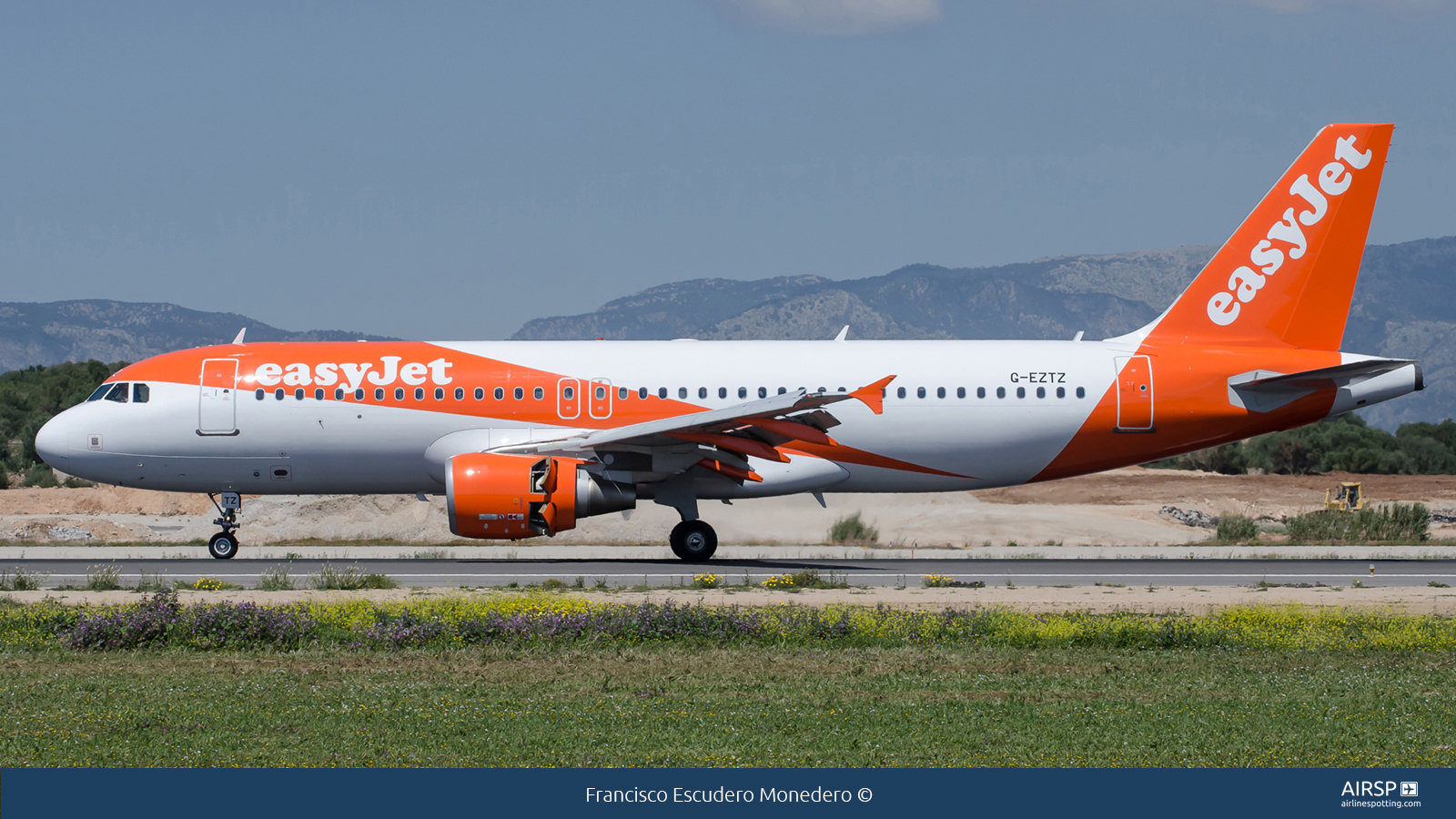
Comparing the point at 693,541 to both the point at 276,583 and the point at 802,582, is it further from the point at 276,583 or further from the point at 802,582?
the point at 276,583

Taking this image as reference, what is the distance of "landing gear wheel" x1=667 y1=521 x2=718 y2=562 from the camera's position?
2442cm

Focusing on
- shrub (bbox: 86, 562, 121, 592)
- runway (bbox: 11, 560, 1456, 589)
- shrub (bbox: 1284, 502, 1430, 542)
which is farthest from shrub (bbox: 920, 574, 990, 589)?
shrub (bbox: 1284, 502, 1430, 542)

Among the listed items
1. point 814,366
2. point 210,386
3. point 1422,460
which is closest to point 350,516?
point 210,386

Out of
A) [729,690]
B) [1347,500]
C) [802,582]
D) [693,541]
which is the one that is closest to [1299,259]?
[693,541]

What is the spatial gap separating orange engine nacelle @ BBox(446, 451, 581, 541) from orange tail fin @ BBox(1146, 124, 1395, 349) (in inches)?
447

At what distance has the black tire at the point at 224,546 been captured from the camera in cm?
2456

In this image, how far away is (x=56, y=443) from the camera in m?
24.8

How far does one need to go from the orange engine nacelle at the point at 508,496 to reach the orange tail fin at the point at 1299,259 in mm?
11361

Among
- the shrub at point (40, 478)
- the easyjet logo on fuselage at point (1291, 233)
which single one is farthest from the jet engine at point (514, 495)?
the shrub at point (40, 478)

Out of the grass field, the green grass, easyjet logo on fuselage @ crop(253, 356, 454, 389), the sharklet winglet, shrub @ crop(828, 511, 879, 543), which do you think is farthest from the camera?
shrub @ crop(828, 511, 879, 543)

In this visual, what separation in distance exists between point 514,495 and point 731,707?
39.7 ft

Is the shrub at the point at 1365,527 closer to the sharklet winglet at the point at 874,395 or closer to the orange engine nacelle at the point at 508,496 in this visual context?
the sharklet winglet at the point at 874,395

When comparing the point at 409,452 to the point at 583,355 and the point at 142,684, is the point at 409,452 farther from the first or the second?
the point at 142,684

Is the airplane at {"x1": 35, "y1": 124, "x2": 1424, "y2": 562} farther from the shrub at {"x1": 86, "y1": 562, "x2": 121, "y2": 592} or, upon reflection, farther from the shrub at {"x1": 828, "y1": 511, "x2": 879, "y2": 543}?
the shrub at {"x1": 828, "y1": 511, "x2": 879, "y2": 543}
